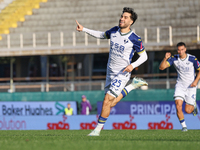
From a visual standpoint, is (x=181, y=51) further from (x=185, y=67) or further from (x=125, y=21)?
(x=125, y=21)

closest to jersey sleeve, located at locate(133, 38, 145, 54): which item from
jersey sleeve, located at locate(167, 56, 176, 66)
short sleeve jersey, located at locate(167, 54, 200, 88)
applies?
jersey sleeve, located at locate(167, 56, 176, 66)

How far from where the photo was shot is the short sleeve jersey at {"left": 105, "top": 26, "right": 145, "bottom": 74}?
24.7 feet

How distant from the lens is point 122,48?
7535 mm

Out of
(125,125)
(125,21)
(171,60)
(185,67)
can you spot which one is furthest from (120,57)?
(125,125)

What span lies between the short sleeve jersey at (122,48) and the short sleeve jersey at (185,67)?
323 cm

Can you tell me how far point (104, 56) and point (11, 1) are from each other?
40.5 ft

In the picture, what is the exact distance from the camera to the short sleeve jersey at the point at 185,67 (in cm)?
1064

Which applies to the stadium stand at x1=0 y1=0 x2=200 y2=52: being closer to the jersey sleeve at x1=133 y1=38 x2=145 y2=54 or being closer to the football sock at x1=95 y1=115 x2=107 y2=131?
the jersey sleeve at x1=133 y1=38 x2=145 y2=54

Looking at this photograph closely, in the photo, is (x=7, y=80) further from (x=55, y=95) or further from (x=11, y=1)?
(x=11, y=1)

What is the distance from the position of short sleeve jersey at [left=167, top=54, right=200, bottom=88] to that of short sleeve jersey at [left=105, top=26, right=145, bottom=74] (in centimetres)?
323

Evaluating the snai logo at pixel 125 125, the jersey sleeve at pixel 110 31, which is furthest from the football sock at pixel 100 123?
the snai logo at pixel 125 125

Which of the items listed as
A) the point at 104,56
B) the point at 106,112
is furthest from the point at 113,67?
the point at 104,56

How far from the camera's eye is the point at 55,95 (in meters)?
20.9

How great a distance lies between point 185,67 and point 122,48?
361 cm
